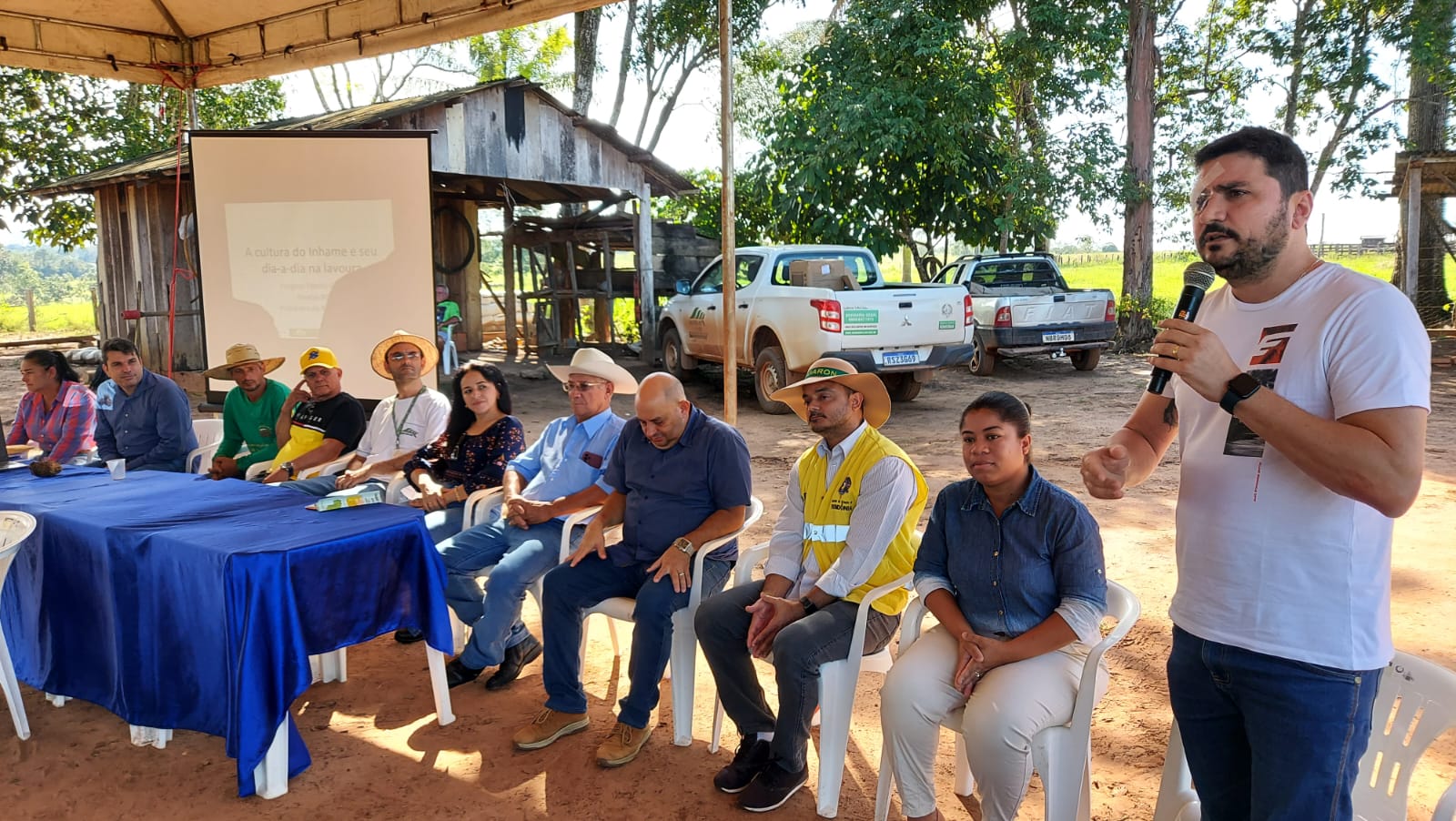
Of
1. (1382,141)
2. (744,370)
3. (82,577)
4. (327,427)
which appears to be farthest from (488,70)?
(82,577)

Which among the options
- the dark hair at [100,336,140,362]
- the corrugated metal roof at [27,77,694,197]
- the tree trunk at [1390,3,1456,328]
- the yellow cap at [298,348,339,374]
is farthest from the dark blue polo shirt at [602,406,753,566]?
the tree trunk at [1390,3,1456,328]

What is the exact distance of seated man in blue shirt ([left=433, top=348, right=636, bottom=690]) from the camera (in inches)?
159

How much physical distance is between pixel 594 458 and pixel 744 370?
7.94 m

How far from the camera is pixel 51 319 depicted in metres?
27.6

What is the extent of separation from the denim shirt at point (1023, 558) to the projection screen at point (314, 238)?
217 inches

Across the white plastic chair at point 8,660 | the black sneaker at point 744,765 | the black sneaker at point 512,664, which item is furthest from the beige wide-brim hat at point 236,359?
the black sneaker at point 744,765

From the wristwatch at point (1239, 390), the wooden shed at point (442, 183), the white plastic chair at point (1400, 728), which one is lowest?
the white plastic chair at point (1400, 728)

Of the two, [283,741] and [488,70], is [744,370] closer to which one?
[283,741]

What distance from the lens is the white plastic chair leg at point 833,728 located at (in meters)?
3.06

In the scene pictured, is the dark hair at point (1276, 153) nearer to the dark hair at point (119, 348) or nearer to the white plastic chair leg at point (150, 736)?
the white plastic chair leg at point (150, 736)

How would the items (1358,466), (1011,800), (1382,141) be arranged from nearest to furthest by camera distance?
1. (1358,466)
2. (1011,800)
3. (1382,141)

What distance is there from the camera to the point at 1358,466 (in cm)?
152

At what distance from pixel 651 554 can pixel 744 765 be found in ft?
2.88

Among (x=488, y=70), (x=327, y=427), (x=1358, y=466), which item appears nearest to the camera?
(x=1358, y=466)
